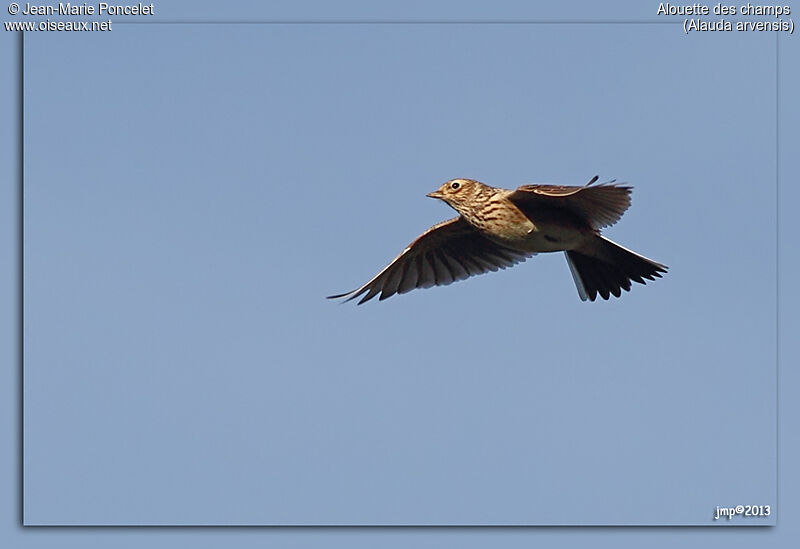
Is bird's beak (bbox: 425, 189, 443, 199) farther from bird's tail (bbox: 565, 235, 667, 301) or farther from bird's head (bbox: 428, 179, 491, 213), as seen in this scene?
bird's tail (bbox: 565, 235, 667, 301)

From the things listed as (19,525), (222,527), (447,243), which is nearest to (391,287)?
(447,243)

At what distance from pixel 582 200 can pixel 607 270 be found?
1.07 metres

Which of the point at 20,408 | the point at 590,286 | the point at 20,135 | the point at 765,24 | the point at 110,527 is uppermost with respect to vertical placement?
the point at 765,24

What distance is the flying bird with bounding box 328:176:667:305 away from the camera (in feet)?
40.0

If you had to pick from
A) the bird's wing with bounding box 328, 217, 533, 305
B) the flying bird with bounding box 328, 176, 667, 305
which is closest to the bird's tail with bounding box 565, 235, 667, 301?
the flying bird with bounding box 328, 176, 667, 305

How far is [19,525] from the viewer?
1249 centimetres

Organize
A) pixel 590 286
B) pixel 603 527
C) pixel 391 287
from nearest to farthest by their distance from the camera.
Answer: pixel 603 527
pixel 590 286
pixel 391 287

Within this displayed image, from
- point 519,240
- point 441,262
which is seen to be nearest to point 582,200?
point 519,240

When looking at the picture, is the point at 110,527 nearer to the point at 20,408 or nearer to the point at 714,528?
the point at 20,408

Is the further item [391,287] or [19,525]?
Result: [391,287]

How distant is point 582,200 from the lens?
1209 centimetres

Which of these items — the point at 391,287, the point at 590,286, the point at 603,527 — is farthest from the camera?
the point at 391,287

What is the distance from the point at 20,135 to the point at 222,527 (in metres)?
3.87

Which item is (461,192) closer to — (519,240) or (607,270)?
(519,240)
